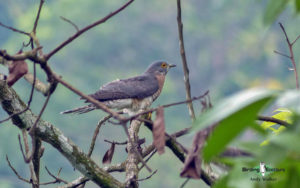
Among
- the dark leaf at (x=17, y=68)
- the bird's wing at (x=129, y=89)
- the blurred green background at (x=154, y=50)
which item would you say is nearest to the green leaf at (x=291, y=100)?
the dark leaf at (x=17, y=68)

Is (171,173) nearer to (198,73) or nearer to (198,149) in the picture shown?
(198,73)

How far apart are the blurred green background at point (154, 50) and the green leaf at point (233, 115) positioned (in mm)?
18637

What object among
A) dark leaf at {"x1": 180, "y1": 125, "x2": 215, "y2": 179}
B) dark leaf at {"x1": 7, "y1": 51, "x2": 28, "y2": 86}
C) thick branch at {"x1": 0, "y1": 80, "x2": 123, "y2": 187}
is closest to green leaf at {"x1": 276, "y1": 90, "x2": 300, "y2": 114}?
dark leaf at {"x1": 180, "y1": 125, "x2": 215, "y2": 179}

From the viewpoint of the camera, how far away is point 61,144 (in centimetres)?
191

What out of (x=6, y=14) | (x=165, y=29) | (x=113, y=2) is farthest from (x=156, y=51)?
(x=6, y=14)

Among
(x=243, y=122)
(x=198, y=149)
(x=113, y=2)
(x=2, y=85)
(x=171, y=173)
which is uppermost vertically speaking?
(x=113, y=2)

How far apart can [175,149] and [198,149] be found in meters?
1.08

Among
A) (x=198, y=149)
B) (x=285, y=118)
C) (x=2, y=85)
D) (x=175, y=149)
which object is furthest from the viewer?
(x=175, y=149)

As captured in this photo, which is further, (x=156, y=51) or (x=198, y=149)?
(x=156, y=51)

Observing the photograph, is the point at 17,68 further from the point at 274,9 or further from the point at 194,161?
the point at 274,9

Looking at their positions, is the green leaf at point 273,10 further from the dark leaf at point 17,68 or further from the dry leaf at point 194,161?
the dark leaf at point 17,68

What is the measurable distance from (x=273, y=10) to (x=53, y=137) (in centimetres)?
146

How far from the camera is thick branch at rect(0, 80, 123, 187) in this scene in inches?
72.7

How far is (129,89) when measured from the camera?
14.4ft
